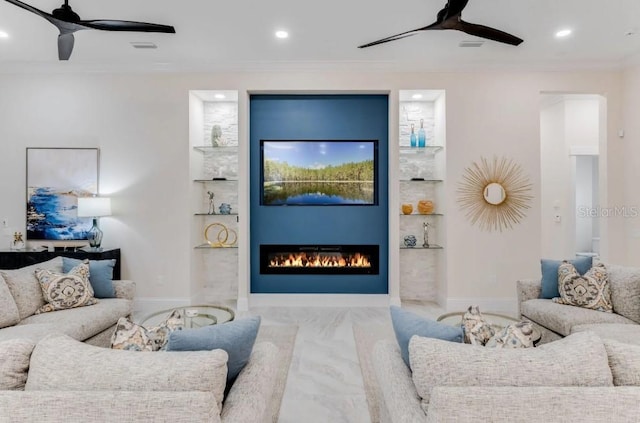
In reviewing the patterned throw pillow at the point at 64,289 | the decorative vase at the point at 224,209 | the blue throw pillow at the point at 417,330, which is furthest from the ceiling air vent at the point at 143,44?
the blue throw pillow at the point at 417,330

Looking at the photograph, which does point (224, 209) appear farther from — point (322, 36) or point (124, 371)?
point (124, 371)

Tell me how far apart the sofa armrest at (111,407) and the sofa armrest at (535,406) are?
0.74 m

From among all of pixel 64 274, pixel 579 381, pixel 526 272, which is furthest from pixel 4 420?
pixel 526 272

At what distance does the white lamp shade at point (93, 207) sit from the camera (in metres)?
4.50

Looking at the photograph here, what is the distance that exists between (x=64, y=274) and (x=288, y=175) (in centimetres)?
280

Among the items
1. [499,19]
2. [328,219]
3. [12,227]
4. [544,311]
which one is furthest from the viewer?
[328,219]

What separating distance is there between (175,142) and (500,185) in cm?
416

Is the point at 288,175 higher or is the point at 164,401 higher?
the point at 288,175

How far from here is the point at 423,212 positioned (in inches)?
206

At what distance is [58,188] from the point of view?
4.83 metres

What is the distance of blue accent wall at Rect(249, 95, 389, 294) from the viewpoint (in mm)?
5137

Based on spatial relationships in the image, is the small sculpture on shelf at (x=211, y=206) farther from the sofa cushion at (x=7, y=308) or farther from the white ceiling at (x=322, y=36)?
the sofa cushion at (x=7, y=308)

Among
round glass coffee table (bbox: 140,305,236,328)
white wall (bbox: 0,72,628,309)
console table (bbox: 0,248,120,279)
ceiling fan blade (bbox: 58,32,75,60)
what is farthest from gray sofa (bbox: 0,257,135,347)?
ceiling fan blade (bbox: 58,32,75,60)

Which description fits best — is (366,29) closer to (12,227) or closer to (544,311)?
(544,311)
